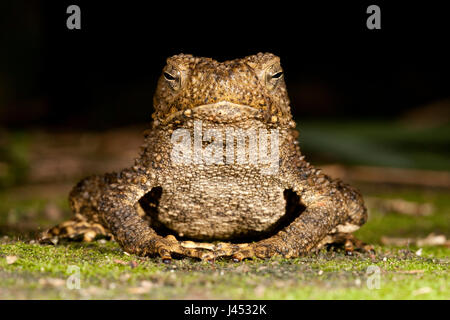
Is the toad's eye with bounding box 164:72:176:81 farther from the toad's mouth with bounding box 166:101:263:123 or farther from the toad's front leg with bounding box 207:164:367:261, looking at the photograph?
the toad's front leg with bounding box 207:164:367:261

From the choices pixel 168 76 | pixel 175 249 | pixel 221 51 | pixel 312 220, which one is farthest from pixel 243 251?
pixel 221 51

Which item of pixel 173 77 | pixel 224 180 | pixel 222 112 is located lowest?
pixel 224 180

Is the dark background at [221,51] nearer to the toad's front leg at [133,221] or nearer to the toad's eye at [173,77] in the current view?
the toad's front leg at [133,221]

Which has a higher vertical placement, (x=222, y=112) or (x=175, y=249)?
(x=222, y=112)

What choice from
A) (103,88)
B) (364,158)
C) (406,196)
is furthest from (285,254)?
(103,88)

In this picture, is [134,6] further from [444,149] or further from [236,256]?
[236,256]

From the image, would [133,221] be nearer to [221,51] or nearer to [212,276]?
[212,276]
